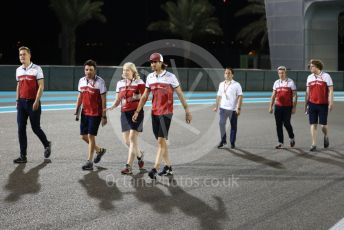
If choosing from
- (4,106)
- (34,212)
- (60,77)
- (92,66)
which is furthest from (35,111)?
(60,77)

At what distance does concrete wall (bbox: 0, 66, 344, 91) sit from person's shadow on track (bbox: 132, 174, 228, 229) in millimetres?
16340

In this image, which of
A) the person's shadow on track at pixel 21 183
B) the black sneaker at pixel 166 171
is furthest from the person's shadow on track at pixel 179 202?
the person's shadow on track at pixel 21 183

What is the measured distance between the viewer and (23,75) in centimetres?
920

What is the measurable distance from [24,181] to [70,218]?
2103 millimetres

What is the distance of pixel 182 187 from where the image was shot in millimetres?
7516

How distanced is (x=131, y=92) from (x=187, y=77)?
67.0 feet

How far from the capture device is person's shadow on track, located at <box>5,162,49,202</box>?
22.7 feet

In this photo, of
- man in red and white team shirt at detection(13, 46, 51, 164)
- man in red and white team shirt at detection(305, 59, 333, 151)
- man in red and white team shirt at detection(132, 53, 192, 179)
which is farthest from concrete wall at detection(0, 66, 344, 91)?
man in red and white team shirt at detection(132, 53, 192, 179)

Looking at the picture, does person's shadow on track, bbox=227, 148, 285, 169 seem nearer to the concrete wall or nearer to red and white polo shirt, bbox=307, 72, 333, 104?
red and white polo shirt, bbox=307, 72, 333, 104

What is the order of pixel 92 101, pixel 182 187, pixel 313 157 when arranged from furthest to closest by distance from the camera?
pixel 313 157, pixel 92 101, pixel 182 187

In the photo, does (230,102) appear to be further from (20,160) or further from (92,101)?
(20,160)

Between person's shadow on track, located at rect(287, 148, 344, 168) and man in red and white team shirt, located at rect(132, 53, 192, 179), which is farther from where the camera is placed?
person's shadow on track, located at rect(287, 148, 344, 168)

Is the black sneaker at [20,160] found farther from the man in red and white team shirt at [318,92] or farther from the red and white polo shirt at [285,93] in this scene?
the man in red and white team shirt at [318,92]

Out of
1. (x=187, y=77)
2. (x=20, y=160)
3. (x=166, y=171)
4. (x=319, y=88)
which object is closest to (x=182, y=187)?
(x=166, y=171)
